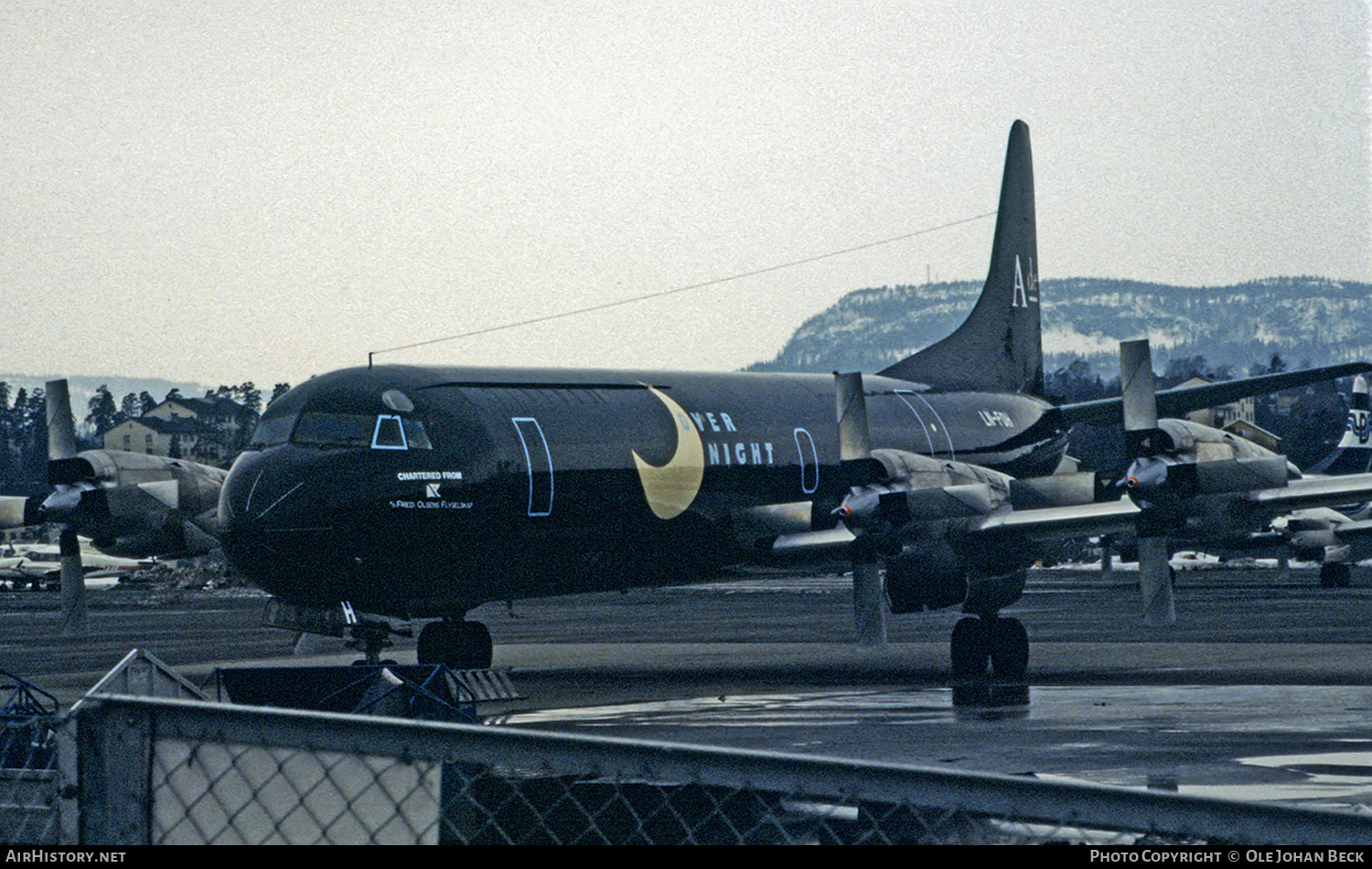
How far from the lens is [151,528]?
24.5 meters

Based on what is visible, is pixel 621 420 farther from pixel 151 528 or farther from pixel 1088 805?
pixel 1088 805

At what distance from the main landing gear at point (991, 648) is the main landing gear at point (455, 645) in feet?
21.7

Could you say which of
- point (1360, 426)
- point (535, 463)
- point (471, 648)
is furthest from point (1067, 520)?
point (1360, 426)

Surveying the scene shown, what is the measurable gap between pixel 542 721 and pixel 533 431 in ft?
17.9

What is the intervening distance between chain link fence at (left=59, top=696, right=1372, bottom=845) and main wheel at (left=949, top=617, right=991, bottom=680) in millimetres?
18270

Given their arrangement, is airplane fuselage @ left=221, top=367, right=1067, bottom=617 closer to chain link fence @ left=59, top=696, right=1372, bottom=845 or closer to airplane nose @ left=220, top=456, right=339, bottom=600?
airplane nose @ left=220, top=456, right=339, bottom=600

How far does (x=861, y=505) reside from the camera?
2100 centimetres

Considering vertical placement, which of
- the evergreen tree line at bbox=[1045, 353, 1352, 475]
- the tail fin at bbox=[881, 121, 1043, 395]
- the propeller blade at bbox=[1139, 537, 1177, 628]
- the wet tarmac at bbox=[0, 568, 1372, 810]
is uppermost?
the tail fin at bbox=[881, 121, 1043, 395]

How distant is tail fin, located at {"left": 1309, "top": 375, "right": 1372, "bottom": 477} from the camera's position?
52156 millimetres

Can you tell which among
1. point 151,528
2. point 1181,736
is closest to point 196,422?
point 151,528

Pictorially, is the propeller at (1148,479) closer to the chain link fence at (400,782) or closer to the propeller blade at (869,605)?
the propeller blade at (869,605)

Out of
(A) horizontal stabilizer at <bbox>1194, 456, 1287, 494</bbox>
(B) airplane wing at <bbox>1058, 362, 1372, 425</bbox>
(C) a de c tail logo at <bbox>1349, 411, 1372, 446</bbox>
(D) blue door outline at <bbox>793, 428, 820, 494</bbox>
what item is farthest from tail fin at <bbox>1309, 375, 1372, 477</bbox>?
(A) horizontal stabilizer at <bbox>1194, 456, 1287, 494</bbox>

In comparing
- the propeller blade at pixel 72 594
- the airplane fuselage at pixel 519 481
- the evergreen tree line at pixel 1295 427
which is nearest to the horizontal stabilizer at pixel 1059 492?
the airplane fuselage at pixel 519 481

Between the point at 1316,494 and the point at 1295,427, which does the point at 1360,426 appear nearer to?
the point at 1316,494
